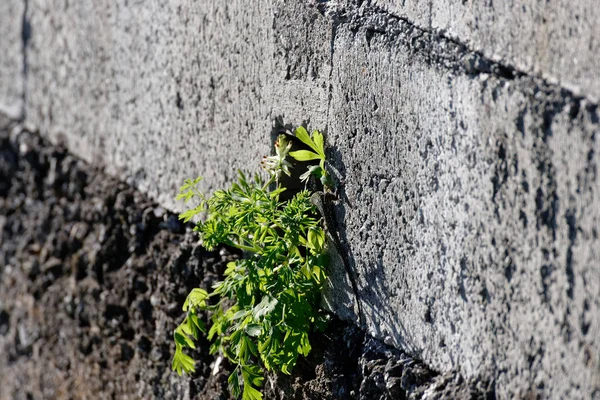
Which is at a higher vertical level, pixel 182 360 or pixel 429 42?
pixel 429 42

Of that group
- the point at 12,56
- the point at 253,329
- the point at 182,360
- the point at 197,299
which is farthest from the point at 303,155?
the point at 12,56

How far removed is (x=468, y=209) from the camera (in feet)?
5.68

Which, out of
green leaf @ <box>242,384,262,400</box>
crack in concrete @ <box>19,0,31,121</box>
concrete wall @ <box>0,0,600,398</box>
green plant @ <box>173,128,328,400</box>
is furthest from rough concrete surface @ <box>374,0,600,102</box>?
crack in concrete @ <box>19,0,31,121</box>

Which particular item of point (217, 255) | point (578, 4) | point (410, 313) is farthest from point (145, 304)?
point (578, 4)

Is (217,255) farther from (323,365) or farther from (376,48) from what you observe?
(376,48)

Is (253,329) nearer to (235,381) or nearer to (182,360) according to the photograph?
(235,381)

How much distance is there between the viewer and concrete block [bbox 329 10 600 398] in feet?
4.82

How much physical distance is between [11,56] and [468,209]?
11.1ft

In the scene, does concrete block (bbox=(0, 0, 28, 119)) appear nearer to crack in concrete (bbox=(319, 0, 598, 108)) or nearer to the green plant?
the green plant

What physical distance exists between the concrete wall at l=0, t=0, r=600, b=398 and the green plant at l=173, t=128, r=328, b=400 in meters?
0.09

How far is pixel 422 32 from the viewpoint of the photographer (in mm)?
1874

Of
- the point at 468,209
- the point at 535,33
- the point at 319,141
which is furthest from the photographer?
the point at 319,141

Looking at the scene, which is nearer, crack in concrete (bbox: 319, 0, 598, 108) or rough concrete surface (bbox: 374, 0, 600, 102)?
rough concrete surface (bbox: 374, 0, 600, 102)

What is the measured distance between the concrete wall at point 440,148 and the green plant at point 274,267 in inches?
3.5
